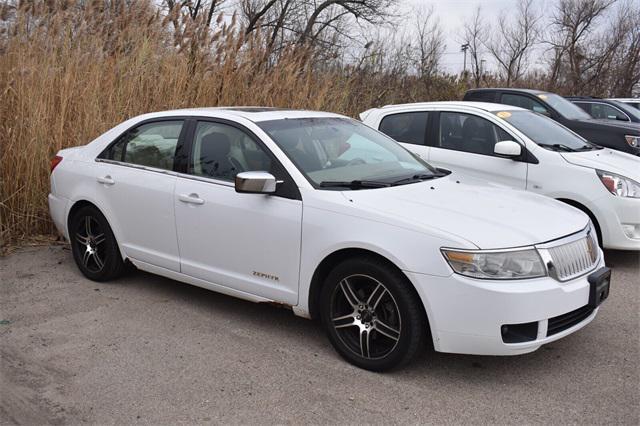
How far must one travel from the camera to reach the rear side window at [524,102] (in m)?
9.77

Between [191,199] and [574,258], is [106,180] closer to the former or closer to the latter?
[191,199]

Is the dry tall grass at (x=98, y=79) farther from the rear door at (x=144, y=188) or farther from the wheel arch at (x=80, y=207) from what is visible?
the rear door at (x=144, y=188)

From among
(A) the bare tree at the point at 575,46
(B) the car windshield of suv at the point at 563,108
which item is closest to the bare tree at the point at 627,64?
(A) the bare tree at the point at 575,46

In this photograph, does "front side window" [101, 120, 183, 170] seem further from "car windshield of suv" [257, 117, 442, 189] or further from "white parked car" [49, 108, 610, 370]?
"car windshield of suv" [257, 117, 442, 189]

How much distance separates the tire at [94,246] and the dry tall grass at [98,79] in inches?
58.2

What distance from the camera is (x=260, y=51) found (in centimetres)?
938

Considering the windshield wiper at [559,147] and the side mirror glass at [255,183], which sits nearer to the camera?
the side mirror glass at [255,183]

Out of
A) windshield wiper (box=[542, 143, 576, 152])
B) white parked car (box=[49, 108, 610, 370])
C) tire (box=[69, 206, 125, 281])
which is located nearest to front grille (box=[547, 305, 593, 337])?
white parked car (box=[49, 108, 610, 370])

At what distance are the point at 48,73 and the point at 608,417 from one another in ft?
21.0

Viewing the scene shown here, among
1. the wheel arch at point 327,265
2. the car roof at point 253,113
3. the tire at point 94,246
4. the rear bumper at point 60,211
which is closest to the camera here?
the wheel arch at point 327,265

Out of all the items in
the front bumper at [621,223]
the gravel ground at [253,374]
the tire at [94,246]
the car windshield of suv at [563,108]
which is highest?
the car windshield of suv at [563,108]

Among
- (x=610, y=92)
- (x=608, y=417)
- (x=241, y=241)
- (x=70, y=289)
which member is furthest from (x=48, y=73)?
(x=610, y=92)

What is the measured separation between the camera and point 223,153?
15.0 ft

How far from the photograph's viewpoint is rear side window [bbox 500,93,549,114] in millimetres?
9773
